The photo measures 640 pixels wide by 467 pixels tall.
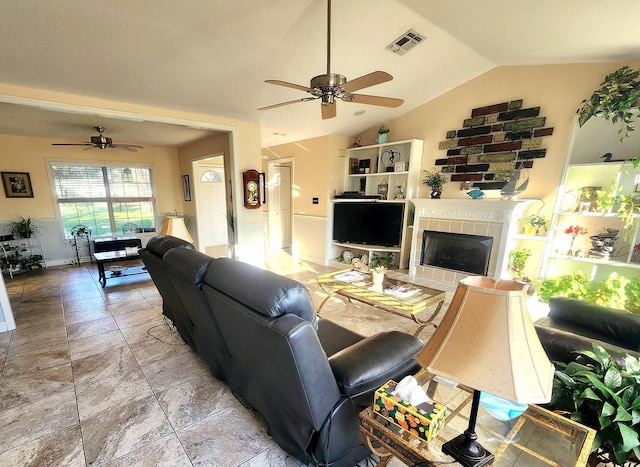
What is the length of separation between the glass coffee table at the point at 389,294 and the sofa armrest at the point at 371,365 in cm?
84

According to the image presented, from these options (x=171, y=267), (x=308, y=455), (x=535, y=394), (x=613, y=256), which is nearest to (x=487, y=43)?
(x=613, y=256)

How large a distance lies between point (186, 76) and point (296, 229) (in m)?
3.39

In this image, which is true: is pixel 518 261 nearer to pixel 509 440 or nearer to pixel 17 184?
pixel 509 440

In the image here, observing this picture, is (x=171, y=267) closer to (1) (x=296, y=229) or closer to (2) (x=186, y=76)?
(2) (x=186, y=76)

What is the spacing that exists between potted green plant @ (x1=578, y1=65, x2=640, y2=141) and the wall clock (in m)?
3.88

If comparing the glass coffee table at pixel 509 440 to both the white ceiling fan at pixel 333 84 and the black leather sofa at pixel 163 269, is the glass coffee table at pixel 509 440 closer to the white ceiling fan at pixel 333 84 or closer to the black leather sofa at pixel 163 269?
the black leather sofa at pixel 163 269

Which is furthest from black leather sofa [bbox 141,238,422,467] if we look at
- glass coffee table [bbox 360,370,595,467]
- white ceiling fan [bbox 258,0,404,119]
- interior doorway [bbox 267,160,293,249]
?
interior doorway [bbox 267,160,293,249]

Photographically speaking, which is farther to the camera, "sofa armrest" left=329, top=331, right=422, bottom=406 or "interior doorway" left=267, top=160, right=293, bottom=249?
"interior doorway" left=267, top=160, right=293, bottom=249

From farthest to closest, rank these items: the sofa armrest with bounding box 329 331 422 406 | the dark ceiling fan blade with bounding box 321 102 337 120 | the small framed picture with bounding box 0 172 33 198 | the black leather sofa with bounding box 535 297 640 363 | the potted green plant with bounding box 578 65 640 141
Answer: the small framed picture with bounding box 0 172 33 198 < the potted green plant with bounding box 578 65 640 141 < the dark ceiling fan blade with bounding box 321 102 337 120 < the black leather sofa with bounding box 535 297 640 363 < the sofa armrest with bounding box 329 331 422 406

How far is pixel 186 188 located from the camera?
614 cm

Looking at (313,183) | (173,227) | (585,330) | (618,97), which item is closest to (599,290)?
(585,330)

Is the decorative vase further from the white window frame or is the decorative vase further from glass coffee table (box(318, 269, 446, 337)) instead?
the white window frame

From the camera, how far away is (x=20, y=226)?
4547mm

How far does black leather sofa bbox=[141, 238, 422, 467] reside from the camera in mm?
1007
